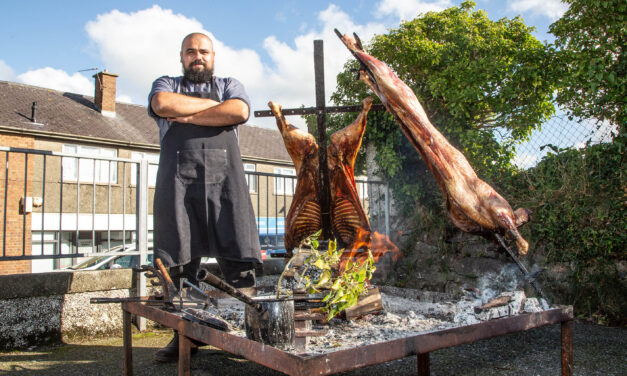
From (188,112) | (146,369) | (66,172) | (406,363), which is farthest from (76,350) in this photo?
(66,172)

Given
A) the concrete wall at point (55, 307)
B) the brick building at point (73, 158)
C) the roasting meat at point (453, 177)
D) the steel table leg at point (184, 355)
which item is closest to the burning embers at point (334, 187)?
the roasting meat at point (453, 177)

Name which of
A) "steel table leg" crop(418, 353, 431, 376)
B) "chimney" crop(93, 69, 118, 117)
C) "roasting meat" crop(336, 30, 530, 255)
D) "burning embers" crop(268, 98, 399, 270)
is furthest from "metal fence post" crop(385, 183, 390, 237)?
"chimney" crop(93, 69, 118, 117)

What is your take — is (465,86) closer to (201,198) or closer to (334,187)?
(334,187)

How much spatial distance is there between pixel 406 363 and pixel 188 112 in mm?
2587

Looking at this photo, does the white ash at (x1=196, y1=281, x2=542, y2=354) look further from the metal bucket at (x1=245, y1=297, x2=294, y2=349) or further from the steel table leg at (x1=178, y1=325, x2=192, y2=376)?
the steel table leg at (x1=178, y1=325, x2=192, y2=376)

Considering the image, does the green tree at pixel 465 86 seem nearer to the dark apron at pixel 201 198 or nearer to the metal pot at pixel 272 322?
the dark apron at pixel 201 198

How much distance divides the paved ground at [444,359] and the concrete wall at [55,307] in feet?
0.45

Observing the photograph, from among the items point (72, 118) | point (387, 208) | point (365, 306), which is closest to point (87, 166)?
point (72, 118)

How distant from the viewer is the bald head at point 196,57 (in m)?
3.46

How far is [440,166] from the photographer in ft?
Answer: 9.16

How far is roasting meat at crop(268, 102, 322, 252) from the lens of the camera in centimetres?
382

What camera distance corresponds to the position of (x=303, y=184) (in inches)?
152

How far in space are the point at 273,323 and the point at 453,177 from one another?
59.5 inches

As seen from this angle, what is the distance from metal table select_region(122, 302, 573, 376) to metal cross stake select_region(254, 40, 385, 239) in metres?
1.81
